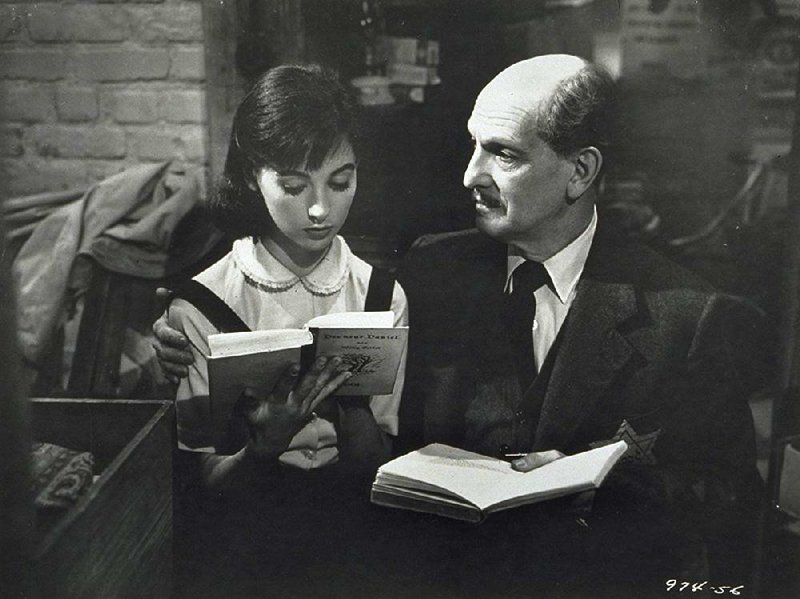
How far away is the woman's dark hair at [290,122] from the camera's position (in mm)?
1890

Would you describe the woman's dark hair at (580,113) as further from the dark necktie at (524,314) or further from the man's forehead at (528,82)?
the dark necktie at (524,314)

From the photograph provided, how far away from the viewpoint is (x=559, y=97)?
1.88 m

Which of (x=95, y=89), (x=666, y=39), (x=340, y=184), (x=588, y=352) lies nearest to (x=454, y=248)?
(x=340, y=184)

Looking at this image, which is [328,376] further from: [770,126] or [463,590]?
[770,126]

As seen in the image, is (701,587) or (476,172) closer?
(476,172)

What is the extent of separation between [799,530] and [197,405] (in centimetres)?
159

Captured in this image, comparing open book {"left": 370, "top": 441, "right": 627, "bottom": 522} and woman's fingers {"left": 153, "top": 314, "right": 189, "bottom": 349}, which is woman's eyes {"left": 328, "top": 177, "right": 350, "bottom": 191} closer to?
woman's fingers {"left": 153, "top": 314, "right": 189, "bottom": 349}

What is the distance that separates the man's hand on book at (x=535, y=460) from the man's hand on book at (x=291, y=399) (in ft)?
1.56

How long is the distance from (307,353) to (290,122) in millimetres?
549

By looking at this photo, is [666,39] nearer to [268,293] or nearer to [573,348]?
[573,348]

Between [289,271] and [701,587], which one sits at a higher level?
[289,271]

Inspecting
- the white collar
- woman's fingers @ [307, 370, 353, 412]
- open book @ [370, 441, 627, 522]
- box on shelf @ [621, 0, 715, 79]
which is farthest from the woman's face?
box on shelf @ [621, 0, 715, 79]

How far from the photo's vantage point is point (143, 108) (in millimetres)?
1929

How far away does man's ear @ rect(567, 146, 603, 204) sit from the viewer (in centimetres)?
192
